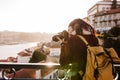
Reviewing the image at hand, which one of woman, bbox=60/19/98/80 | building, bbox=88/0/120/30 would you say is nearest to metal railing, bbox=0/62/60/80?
woman, bbox=60/19/98/80

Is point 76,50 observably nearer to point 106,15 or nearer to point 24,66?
point 24,66

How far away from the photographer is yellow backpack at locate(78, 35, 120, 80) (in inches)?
78.8

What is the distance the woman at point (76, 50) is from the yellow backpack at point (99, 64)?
0.05m

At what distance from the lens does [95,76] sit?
6.59 feet

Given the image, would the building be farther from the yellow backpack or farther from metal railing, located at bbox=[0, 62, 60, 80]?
the yellow backpack

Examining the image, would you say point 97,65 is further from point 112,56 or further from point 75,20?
point 75,20

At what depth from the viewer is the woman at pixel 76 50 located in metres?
2.07

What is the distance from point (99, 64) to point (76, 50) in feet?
0.73

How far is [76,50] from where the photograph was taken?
2.11 metres

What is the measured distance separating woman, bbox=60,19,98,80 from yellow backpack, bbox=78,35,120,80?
0.05m

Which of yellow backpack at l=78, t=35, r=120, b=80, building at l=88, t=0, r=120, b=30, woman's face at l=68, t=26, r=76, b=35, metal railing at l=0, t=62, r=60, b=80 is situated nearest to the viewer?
yellow backpack at l=78, t=35, r=120, b=80

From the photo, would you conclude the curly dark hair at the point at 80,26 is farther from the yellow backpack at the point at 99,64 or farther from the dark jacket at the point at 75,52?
the yellow backpack at the point at 99,64

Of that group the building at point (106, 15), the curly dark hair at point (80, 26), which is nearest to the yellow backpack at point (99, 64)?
the curly dark hair at point (80, 26)

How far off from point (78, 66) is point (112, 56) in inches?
10.9
